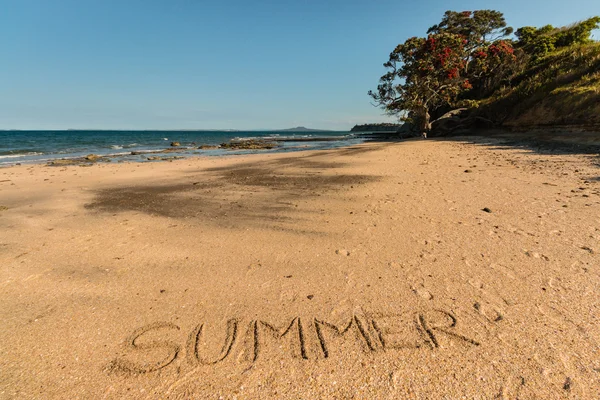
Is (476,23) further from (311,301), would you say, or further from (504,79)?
(311,301)

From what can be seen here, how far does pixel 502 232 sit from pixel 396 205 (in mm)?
2256

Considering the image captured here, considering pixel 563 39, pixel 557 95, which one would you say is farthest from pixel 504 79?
pixel 557 95

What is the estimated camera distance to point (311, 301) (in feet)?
10.6

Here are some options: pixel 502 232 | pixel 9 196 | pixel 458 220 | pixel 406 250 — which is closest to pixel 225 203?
pixel 406 250

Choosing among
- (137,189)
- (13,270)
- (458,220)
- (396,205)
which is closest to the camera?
(13,270)

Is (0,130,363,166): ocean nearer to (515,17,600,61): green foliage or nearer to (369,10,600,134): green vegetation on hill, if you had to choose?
(369,10,600,134): green vegetation on hill

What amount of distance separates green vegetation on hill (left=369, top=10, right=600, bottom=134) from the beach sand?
1699cm

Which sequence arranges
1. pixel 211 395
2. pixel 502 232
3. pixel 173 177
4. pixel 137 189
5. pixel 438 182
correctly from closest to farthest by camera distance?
pixel 211 395, pixel 502 232, pixel 438 182, pixel 137 189, pixel 173 177

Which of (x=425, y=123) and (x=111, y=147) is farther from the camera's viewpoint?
(x=111, y=147)

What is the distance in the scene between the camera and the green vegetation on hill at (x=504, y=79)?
61.3 ft

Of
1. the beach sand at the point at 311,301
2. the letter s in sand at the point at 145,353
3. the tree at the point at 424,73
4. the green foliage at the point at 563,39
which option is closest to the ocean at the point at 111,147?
the tree at the point at 424,73

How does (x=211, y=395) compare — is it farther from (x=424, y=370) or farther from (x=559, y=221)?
(x=559, y=221)

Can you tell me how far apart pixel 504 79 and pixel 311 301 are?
38529 millimetres

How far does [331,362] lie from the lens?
2400 mm
